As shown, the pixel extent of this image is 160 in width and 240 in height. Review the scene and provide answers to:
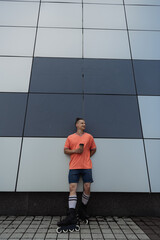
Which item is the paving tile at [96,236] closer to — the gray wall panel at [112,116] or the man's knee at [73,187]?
the man's knee at [73,187]

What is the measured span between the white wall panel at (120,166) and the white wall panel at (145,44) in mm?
1882

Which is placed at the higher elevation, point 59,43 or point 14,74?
point 59,43

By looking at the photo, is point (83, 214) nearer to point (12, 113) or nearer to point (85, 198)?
point (85, 198)

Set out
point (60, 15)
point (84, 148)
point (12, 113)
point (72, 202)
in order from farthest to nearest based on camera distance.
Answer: point (60, 15), point (12, 113), point (84, 148), point (72, 202)

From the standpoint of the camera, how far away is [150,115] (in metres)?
2.52

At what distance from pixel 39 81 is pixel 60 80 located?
16.1 inches

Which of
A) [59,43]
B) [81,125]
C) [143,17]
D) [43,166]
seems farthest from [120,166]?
[143,17]

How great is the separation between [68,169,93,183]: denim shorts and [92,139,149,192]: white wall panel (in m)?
0.16

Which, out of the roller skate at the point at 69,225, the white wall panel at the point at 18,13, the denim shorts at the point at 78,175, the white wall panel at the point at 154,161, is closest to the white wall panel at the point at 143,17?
the white wall panel at the point at 18,13

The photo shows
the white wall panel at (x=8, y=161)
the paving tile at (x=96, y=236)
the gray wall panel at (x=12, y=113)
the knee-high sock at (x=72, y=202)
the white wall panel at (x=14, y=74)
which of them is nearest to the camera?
the paving tile at (x=96, y=236)

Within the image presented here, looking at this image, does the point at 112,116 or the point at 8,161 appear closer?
the point at 8,161

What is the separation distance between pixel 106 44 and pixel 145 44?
0.87 m

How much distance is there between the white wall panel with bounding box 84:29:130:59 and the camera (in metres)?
2.86

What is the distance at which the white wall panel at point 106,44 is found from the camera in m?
2.86
